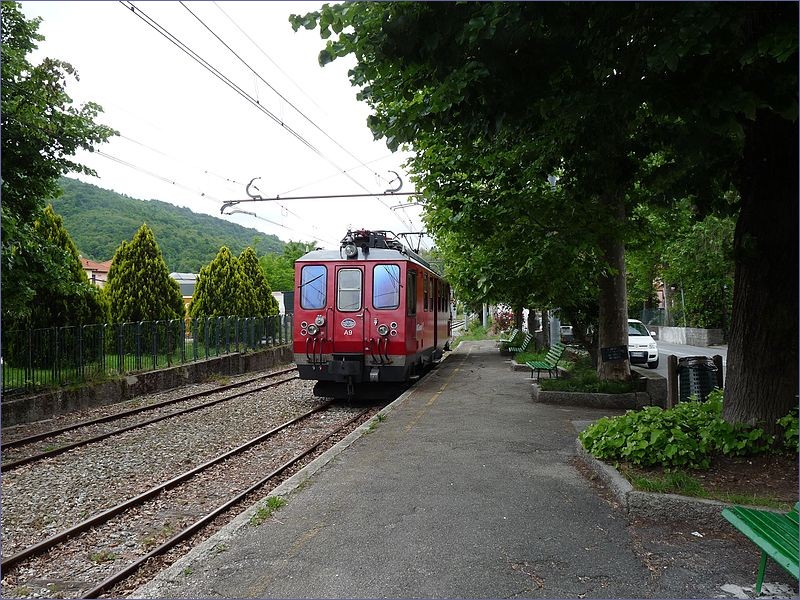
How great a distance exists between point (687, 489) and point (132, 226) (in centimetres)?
4789

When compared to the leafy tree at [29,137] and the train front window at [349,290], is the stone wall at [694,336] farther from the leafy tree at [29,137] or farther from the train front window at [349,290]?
the leafy tree at [29,137]

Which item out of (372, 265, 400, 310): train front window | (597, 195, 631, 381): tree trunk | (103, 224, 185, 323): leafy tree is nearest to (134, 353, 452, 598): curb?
(372, 265, 400, 310): train front window

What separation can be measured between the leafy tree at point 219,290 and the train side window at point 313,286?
13.8 metres

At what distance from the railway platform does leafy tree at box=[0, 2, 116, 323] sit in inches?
209

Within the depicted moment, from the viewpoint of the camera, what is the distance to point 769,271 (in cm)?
620

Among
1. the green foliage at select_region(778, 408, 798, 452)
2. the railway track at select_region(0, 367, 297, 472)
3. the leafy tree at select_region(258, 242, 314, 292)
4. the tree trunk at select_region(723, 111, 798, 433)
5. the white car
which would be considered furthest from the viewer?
the leafy tree at select_region(258, 242, 314, 292)

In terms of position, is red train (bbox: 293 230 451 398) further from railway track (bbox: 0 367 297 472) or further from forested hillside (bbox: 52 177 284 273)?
forested hillside (bbox: 52 177 284 273)

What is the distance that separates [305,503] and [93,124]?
6991mm

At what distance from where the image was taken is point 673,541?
4801mm

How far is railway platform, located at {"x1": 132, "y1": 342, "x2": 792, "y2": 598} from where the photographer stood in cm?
414


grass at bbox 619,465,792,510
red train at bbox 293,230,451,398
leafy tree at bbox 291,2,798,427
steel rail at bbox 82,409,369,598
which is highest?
leafy tree at bbox 291,2,798,427

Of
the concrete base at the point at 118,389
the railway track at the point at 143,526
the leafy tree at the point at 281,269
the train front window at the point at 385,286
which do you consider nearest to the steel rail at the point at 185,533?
the railway track at the point at 143,526

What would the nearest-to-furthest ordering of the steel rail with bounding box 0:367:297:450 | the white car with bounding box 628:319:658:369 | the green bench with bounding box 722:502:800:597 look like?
the green bench with bounding box 722:502:800:597, the steel rail with bounding box 0:367:297:450, the white car with bounding box 628:319:658:369

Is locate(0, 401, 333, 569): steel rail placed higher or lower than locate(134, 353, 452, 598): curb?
lower
